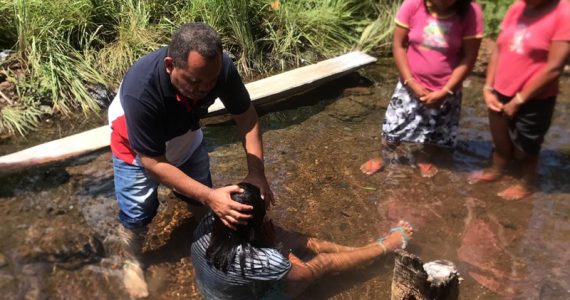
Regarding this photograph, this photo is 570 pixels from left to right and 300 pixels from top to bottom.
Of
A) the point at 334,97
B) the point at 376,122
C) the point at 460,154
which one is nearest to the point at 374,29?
the point at 334,97

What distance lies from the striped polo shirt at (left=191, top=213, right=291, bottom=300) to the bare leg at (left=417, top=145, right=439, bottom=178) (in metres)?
2.11

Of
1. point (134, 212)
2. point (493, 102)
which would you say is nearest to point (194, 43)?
point (134, 212)

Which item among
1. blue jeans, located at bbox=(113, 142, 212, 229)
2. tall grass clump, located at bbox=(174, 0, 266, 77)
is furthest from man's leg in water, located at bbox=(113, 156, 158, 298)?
tall grass clump, located at bbox=(174, 0, 266, 77)

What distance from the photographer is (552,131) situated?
196 inches

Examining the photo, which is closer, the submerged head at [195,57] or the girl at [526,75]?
the submerged head at [195,57]

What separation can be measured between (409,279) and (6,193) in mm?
3137

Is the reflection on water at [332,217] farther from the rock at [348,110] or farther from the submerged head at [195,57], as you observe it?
the submerged head at [195,57]

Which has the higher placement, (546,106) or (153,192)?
(546,106)

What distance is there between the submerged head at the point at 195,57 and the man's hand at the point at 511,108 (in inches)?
89.3

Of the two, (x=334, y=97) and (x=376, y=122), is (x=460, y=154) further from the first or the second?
(x=334, y=97)

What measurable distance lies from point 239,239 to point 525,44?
7.66 ft

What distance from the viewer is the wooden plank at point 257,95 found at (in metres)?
4.06

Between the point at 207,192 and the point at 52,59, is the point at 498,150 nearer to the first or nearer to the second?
the point at 207,192

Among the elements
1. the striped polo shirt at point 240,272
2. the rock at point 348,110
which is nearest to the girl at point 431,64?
the rock at point 348,110
